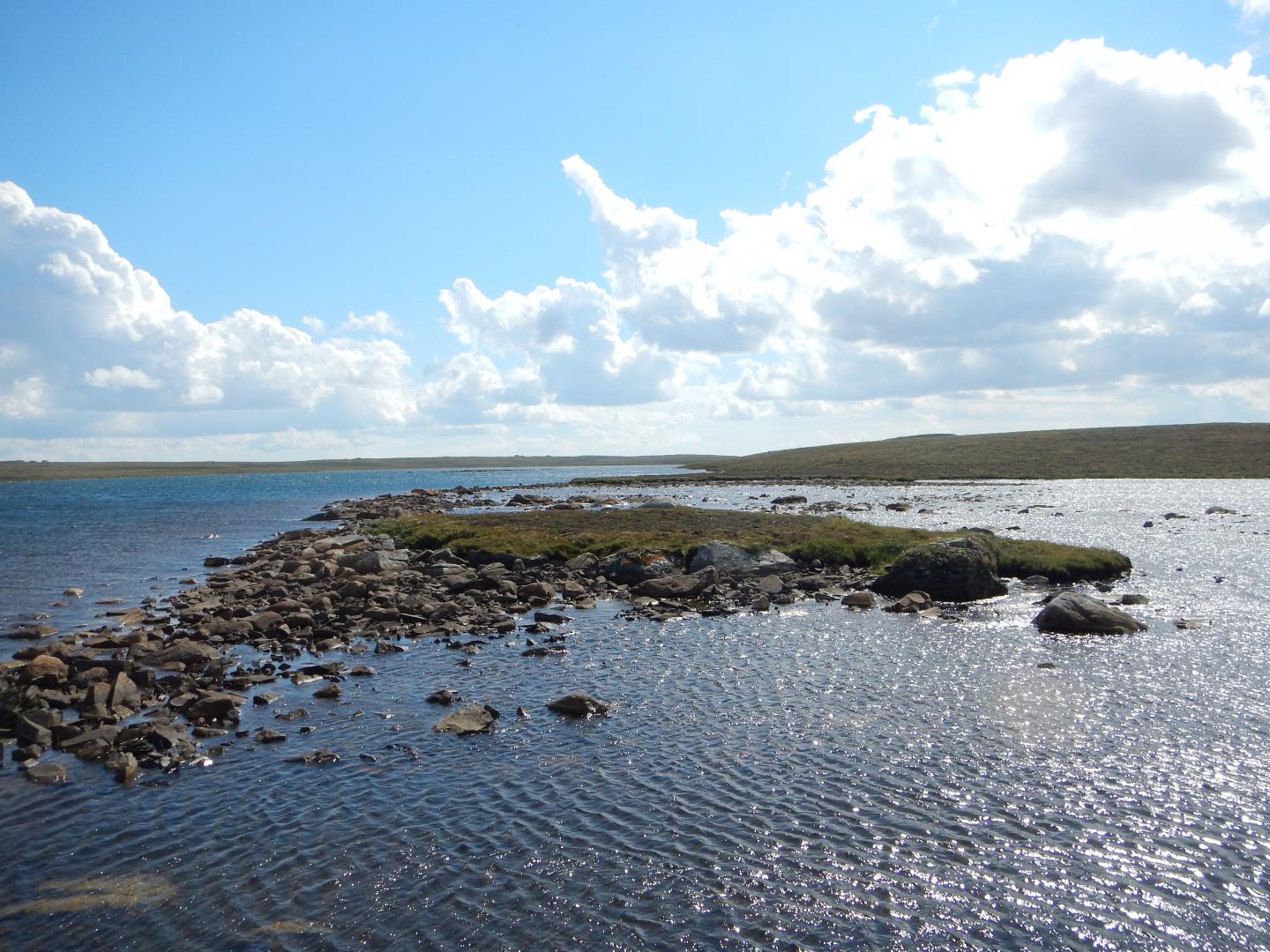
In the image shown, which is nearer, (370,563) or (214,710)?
(214,710)

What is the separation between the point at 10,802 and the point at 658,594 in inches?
1070

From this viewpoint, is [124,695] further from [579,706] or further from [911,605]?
[911,605]

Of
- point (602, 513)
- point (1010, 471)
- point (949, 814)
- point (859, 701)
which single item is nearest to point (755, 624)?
point (859, 701)

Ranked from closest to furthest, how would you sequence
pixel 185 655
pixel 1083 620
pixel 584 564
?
pixel 185 655 → pixel 1083 620 → pixel 584 564

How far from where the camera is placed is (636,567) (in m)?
45.1

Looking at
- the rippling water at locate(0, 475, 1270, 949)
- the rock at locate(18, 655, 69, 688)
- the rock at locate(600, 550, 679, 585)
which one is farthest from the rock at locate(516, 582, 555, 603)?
the rock at locate(18, 655, 69, 688)

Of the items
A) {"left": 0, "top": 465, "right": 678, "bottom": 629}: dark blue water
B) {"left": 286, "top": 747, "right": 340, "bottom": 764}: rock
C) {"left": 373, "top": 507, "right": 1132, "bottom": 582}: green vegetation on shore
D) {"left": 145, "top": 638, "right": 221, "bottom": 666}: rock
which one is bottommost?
{"left": 0, "top": 465, "right": 678, "bottom": 629}: dark blue water

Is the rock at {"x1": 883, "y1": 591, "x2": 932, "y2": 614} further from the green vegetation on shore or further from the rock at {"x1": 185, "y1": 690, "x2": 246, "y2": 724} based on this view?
the rock at {"x1": 185, "y1": 690, "x2": 246, "y2": 724}

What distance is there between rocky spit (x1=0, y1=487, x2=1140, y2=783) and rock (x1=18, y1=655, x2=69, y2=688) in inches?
2.0

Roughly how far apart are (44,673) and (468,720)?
1301 cm

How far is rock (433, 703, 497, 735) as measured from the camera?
21219 millimetres

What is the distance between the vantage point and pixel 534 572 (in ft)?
153

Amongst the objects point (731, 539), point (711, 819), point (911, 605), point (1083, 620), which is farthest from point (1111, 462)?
point (711, 819)

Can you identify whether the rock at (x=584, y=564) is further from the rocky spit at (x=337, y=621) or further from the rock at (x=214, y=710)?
the rock at (x=214, y=710)
